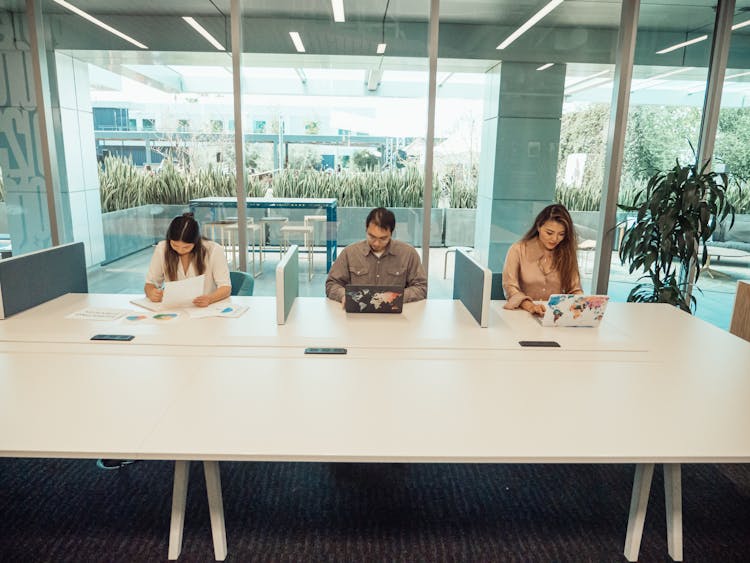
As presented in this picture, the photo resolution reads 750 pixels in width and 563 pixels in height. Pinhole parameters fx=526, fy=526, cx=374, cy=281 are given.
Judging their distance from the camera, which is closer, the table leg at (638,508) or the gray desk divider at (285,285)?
the table leg at (638,508)

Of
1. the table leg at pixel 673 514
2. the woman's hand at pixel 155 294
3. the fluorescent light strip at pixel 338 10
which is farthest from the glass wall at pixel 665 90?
the woman's hand at pixel 155 294

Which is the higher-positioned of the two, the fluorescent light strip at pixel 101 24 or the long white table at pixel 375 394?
the fluorescent light strip at pixel 101 24

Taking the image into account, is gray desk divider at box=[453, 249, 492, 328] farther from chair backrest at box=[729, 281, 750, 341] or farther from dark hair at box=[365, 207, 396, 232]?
chair backrest at box=[729, 281, 750, 341]

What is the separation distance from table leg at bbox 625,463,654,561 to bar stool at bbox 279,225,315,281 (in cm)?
316

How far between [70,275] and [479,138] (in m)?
3.21

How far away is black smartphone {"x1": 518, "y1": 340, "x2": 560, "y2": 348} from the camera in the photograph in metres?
2.43

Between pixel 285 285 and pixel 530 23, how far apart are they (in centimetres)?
314

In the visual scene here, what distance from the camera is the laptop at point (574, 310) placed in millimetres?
2619

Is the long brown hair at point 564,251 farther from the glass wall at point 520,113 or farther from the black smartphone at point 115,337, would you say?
the black smartphone at point 115,337

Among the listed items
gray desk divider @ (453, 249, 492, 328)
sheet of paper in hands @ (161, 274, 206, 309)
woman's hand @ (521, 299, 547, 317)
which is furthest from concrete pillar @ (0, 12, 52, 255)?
woman's hand @ (521, 299, 547, 317)

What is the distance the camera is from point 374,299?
9.10 ft

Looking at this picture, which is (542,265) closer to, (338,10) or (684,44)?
(338,10)

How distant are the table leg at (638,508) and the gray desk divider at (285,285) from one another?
1667 millimetres

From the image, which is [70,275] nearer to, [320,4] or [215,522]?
[215,522]
